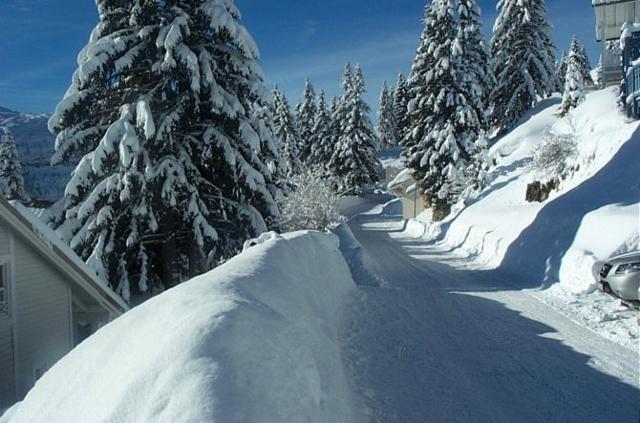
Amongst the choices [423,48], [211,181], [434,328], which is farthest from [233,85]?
[423,48]

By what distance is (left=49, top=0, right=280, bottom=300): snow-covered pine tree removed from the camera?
11969 mm

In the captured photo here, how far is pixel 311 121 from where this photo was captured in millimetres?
71562

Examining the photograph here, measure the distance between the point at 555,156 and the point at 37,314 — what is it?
18934 millimetres

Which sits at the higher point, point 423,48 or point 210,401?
point 423,48

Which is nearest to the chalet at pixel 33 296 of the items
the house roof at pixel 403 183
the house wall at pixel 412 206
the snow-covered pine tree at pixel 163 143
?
the snow-covered pine tree at pixel 163 143

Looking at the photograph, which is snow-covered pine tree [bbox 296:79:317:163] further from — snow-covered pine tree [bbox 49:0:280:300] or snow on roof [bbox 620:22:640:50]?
snow-covered pine tree [bbox 49:0:280:300]

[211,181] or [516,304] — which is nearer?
[516,304]

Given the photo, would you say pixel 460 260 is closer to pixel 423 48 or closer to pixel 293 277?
pixel 293 277

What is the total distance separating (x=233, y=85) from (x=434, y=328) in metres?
8.85

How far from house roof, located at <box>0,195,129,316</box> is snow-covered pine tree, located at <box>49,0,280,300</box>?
55cm

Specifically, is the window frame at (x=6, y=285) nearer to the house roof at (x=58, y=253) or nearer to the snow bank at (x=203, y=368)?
the house roof at (x=58, y=253)

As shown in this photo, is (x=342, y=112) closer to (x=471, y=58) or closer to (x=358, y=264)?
(x=471, y=58)

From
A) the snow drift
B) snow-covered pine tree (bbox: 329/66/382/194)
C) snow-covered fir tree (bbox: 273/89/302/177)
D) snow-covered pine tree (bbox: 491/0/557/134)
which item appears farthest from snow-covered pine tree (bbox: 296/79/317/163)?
the snow drift

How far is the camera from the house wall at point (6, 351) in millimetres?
9969
